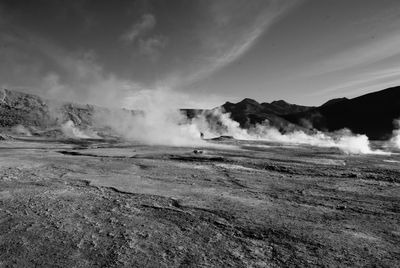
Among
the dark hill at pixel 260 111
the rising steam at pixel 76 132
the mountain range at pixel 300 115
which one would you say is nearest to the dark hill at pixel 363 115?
the mountain range at pixel 300 115

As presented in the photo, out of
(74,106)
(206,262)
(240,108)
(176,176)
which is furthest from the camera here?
(240,108)

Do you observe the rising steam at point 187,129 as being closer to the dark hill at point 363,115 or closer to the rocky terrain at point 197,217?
the dark hill at point 363,115

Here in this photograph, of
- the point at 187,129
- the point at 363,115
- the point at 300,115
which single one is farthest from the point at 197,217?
the point at 300,115

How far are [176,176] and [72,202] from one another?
475 cm

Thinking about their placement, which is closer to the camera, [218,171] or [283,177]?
[283,177]

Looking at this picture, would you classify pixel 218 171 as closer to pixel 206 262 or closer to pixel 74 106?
pixel 206 262

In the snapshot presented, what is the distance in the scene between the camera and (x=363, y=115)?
64.6 metres

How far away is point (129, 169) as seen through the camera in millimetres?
14000

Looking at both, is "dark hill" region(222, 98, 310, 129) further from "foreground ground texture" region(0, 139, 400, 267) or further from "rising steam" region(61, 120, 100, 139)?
"foreground ground texture" region(0, 139, 400, 267)

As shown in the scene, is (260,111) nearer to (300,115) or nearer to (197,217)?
(300,115)

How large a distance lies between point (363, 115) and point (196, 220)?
67573mm

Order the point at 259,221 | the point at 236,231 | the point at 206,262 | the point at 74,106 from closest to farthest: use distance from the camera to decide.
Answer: the point at 206,262, the point at 236,231, the point at 259,221, the point at 74,106

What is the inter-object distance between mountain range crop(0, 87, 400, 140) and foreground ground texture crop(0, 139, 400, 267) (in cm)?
4307

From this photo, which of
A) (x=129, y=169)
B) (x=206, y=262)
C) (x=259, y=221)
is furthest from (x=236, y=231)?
(x=129, y=169)
